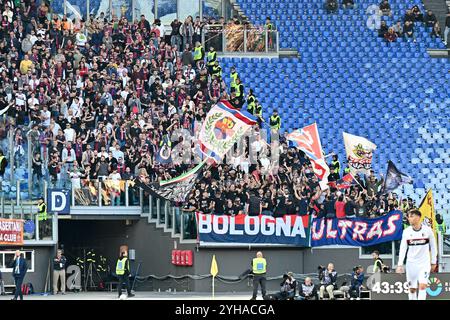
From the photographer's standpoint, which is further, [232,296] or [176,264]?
A: [176,264]

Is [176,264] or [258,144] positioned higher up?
[258,144]

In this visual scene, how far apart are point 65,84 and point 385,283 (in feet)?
70.5

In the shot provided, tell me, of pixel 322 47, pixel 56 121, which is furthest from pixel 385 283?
pixel 322 47

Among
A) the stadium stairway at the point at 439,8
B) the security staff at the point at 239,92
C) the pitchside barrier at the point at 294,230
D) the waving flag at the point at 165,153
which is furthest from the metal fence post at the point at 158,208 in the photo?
the stadium stairway at the point at 439,8

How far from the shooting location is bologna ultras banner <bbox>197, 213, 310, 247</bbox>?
135 ft

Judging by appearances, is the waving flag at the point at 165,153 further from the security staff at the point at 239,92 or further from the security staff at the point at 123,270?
the security staff at the point at 123,270

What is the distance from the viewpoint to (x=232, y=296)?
3794 cm

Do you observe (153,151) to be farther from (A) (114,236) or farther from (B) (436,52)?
(B) (436,52)

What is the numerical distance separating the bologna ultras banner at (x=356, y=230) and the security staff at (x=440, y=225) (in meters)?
1.55

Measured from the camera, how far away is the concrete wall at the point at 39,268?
1631 inches

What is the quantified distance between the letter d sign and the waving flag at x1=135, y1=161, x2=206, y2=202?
8.75 ft

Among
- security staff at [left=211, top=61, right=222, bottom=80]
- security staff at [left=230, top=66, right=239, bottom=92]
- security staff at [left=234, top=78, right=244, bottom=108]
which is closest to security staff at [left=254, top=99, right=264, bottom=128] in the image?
security staff at [left=234, top=78, right=244, bottom=108]

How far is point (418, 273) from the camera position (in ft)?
79.8
